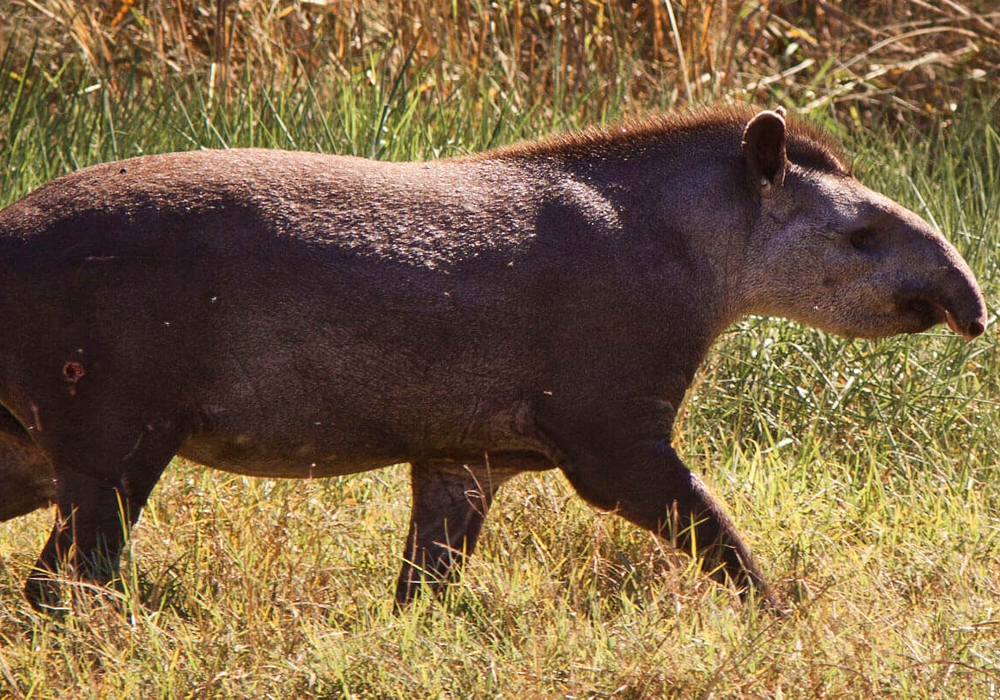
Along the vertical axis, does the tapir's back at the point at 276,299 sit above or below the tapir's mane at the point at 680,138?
below

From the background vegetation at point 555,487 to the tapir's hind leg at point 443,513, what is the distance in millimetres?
118

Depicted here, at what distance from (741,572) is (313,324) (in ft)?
4.93

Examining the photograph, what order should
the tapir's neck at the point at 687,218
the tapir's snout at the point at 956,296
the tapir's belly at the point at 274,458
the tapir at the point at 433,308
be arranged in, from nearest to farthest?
the tapir at the point at 433,308 < the tapir's belly at the point at 274,458 < the tapir's neck at the point at 687,218 < the tapir's snout at the point at 956,296

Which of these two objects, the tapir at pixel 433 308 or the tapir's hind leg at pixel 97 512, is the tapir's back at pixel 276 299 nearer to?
the tapir at pixel 433 308

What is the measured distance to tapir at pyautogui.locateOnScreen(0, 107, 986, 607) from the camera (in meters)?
3.83

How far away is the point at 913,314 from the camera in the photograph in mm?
4590

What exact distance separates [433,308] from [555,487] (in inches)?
54.4

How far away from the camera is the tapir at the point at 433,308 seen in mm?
3832

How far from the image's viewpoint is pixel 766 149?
14.6 feet

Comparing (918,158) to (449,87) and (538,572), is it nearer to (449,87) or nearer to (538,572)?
(449,87)

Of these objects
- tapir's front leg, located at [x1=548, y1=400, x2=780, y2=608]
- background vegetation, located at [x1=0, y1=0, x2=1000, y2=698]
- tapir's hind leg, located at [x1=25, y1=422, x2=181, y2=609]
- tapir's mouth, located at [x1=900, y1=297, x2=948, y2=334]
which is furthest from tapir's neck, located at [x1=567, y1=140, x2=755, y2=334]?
tapir's hind leg, located at [x1=25, y1=422, x2=181, y2=609]

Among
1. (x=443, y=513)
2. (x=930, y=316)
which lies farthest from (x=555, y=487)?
(x=930, y=316)

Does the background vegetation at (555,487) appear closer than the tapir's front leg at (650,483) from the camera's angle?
Yes

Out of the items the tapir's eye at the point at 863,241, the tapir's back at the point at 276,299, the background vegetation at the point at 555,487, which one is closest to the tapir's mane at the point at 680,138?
the tapir's eye at the point at 863,241
